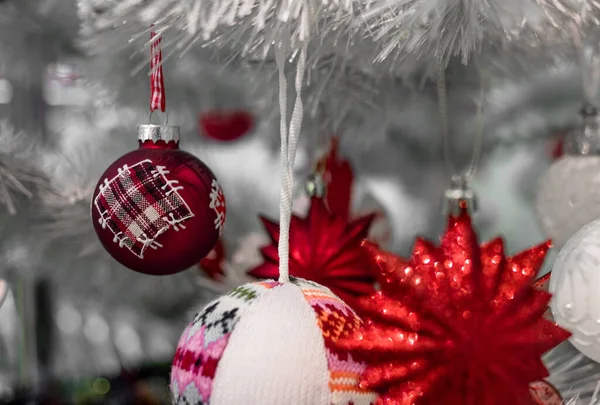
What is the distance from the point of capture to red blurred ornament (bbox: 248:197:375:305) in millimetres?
545

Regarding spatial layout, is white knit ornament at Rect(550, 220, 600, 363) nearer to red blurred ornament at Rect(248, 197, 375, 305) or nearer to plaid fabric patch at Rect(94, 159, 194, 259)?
red blurred ornament at Rect(248, 197, 375, 305)

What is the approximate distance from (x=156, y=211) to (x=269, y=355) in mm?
151

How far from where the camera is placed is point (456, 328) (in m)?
0.36

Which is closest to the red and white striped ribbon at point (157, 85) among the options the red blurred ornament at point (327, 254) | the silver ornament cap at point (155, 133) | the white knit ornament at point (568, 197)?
the silver ornament cap at point (155, 133)

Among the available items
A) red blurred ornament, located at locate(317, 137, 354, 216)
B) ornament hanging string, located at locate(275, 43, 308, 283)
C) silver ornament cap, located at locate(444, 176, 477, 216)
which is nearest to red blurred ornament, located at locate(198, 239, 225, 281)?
red blurred ornament, located at locate(317, 137, 354, 216)

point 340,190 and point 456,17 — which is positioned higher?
point 456,17

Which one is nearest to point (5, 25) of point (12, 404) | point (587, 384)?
point (12, 404)

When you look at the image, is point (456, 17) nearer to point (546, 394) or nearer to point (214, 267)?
point (546, 394)

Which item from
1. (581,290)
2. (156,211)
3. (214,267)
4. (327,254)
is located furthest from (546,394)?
(214,267)

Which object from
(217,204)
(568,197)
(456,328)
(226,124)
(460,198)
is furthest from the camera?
(226,124)

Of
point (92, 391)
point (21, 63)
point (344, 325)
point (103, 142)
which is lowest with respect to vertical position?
point (92, 391)

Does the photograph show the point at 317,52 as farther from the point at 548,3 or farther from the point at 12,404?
the point at 12,404

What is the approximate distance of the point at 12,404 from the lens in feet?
2.40

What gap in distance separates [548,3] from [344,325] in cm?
24
